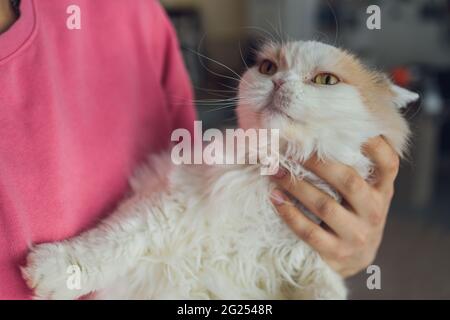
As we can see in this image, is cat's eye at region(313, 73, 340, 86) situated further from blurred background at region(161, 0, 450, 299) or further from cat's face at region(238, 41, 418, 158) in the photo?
blurred background at region(161, 0, 450, 299)

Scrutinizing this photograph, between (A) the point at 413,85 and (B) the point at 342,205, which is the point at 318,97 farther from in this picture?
(A) the point at 413,85

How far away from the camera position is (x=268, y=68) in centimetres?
65

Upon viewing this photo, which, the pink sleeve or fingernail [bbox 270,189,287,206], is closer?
fingernail [bbox 270,189,287,206]

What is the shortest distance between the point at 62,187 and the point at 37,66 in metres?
0.18

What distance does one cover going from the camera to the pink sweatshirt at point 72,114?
563 millimetres

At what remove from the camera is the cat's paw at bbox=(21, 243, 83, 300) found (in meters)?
0.58

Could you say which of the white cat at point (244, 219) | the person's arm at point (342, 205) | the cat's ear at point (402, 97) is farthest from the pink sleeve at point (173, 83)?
the cat's ear at point (402, 97)

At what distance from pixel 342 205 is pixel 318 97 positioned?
0.66ft

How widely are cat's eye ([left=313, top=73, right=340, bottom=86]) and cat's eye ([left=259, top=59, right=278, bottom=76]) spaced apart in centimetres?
7

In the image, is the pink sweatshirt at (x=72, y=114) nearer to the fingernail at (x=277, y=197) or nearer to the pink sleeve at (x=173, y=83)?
the pink sleeve at (x=173, y=83)

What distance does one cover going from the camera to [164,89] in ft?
2.89

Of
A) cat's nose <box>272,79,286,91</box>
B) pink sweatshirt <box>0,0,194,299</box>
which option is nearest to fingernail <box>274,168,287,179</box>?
cat's nose <box>272,79,286,91</box>

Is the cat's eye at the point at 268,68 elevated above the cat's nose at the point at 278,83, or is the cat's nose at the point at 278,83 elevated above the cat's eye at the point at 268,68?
the cat's eye at the point at 268,68
